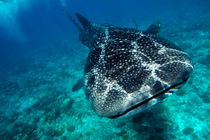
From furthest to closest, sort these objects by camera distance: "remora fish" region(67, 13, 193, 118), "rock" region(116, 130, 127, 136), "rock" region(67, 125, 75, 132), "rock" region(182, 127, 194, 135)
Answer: "rock" region(67, 125, 75, 132) < "rock" region(116, 130, 127, 136) < "rock" region(182, 127, 194, 135) < "remora fish" region(67, 13, 193, 118)

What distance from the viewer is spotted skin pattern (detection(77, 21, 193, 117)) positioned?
230 centimetres

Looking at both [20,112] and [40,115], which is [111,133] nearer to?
[40,115]

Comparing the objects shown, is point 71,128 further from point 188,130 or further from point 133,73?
point 133,73

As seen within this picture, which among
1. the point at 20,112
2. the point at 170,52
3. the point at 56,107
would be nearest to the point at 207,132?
the point at 170,52

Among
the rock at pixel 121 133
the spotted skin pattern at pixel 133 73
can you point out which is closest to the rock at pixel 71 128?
the rock at pixel 121 133

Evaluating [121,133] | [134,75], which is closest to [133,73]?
[134,75]

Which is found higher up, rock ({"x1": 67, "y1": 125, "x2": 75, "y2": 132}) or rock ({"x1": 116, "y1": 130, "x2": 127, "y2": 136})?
rock ({"x1": 67, "y1": 125, "x2": 75, "y2": 132})

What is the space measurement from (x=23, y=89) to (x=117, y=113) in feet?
47.3

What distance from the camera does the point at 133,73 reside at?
2555mm

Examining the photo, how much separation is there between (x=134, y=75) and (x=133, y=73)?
1.9 inches

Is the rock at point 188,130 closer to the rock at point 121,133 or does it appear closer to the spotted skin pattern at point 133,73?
the rock at point 121,133

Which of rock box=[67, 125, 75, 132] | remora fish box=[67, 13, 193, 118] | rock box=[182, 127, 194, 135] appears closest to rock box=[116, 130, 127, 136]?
rock box=[182, 127, 194, 135]

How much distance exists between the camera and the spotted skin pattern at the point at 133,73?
2.30 meters

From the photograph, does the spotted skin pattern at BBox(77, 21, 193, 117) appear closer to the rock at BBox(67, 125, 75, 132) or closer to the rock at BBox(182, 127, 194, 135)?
the rock at BBox(182, 127, 194, 135)
